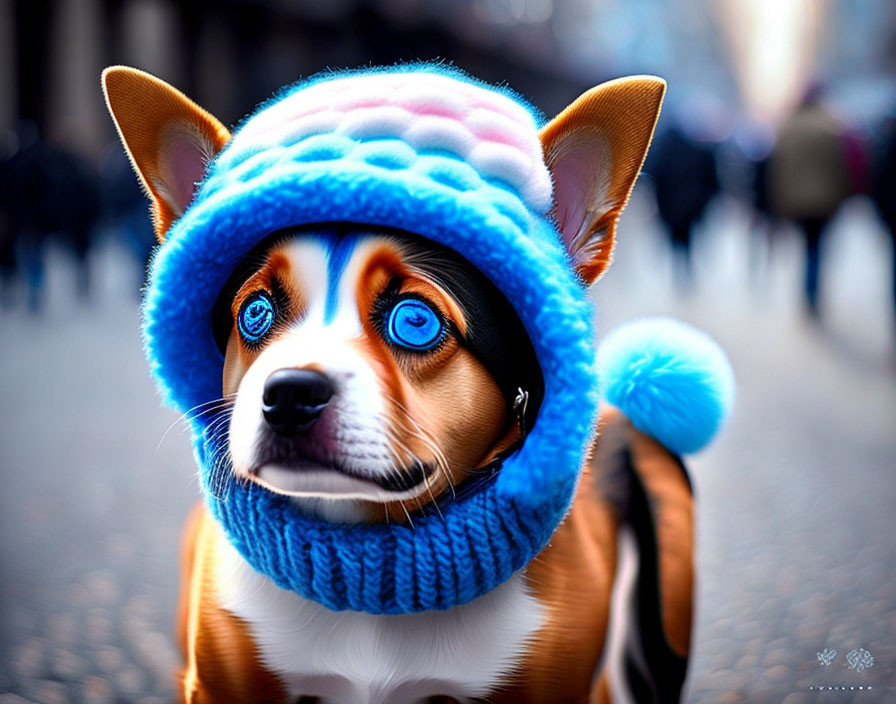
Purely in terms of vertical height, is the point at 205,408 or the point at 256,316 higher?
the point at 256,316

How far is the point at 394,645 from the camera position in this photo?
145cm

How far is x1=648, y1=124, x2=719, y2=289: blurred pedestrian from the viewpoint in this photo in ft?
27.4

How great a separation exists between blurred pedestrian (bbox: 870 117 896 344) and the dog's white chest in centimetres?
536

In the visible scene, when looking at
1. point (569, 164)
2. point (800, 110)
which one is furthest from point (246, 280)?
point (800, 110)

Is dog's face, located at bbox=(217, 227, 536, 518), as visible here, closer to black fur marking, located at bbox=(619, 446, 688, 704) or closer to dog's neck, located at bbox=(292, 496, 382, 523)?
dog's neck, located at bbox=(292, 496, 382, 523)

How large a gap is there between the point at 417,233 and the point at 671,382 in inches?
26.0

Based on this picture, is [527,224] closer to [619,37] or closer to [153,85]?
[153,85]

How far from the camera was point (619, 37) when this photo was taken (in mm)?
46594

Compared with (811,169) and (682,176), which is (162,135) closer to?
(811,169)

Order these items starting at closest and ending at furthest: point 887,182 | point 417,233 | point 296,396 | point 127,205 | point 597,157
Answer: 1. point 296,396
2. point 417,233
3. point 597,157
4. point 887,182
5. point 127,205

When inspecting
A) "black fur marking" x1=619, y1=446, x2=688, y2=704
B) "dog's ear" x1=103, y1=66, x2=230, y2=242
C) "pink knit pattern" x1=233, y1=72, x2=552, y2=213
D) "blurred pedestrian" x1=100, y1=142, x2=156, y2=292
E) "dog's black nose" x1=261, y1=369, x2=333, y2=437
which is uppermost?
"pink knit pattern" x1=233, y1=72, x2=552, y2=213

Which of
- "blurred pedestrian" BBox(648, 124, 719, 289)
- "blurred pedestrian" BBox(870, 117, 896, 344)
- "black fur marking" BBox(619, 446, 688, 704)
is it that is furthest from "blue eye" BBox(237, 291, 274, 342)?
"blurred pedestrian" BBox(648, 124, 719, 289)

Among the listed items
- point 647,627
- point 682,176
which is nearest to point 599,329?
point 682,176

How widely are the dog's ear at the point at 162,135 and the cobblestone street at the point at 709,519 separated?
52cm
